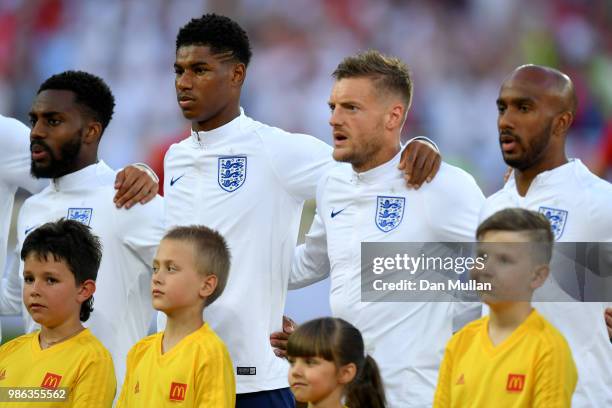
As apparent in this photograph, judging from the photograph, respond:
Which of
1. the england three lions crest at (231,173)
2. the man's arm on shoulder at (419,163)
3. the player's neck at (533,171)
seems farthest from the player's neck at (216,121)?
the player's neck at (533,171)

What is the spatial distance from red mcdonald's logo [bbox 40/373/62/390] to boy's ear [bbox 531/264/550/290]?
6.41ft

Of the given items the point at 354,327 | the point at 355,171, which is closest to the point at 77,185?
the point at 355,171

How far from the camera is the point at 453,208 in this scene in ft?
15.1

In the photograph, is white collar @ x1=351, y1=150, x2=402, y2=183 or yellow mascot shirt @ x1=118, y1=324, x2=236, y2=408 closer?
yellow mascot shirt @ x1=118, y1=324, x2=236, y2=408

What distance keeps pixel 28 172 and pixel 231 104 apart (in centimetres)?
119

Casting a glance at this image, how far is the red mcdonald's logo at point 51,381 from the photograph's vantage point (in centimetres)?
472

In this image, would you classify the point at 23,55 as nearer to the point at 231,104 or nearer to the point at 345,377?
the point at 231,104

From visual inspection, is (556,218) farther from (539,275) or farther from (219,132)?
(219,132)

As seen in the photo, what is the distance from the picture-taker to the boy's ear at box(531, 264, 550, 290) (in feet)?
13.1

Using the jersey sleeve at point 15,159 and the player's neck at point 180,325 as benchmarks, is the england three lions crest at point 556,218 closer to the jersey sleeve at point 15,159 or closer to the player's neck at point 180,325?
the player's neck at point 180,325

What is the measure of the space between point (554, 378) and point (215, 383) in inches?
52.0

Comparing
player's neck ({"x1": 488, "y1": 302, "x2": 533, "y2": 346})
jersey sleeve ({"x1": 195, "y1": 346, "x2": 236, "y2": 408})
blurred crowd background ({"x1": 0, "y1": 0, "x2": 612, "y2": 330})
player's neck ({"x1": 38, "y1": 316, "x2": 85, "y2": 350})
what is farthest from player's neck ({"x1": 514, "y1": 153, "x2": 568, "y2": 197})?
blurred crowd background ({"x1": 0, "y1": 0, "x2": 612, "y2": 330})

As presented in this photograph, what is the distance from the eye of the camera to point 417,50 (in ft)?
32.9

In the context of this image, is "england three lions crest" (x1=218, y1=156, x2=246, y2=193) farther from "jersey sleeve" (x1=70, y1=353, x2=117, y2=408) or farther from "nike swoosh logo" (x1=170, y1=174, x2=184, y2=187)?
"jersey sleeve" (x1=70, y1=353, x2=117, y2=408)
